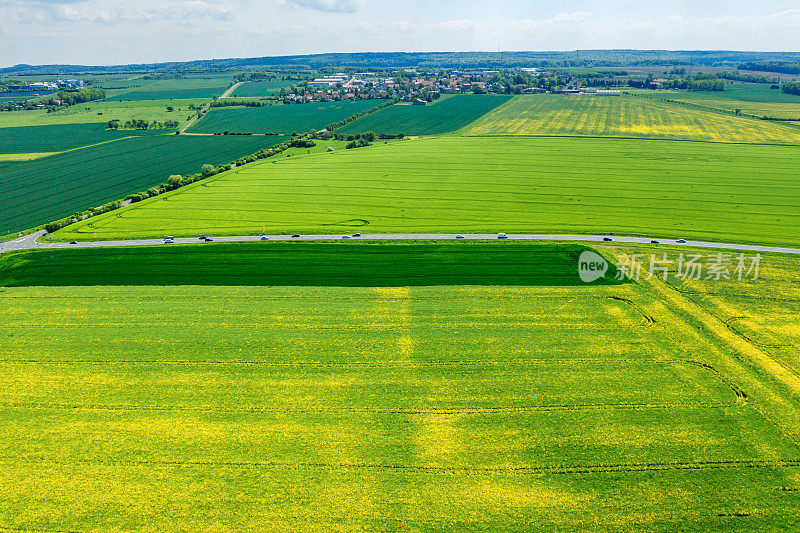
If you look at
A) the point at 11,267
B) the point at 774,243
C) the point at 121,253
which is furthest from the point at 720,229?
the point at 11,267

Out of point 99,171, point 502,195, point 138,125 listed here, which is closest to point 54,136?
point 138,125

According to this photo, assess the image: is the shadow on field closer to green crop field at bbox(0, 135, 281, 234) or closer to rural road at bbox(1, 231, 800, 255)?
rural road at bbox(1, 231, 800, 255)

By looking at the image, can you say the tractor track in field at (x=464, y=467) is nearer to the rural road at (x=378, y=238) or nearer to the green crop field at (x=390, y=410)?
the green crop field at (x=390, y=410)

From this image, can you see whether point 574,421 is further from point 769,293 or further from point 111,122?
point 111,122

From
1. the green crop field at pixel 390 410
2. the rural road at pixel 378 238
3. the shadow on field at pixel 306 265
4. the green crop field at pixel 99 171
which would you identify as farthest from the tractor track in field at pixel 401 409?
the green crop field at pixel 99 171

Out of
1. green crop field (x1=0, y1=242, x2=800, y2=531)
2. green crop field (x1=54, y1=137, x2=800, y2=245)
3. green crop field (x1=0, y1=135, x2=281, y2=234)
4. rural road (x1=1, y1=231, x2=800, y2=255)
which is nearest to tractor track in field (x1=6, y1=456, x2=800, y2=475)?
green crop field (x1=0, y1=242, x2=800, y2=531)

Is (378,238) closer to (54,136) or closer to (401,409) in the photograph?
(401,409)

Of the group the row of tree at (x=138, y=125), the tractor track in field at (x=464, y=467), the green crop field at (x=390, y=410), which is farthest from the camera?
the row of tree at (x=138, y=125)
